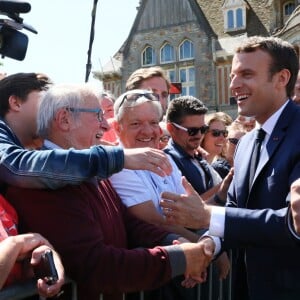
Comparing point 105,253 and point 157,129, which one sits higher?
point 157,129

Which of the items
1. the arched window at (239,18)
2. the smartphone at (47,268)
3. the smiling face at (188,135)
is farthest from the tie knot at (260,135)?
the arched window at (239,18)

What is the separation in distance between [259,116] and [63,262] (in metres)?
1.35

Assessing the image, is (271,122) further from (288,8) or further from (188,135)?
(288,8)

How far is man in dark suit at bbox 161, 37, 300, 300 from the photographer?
2.27m

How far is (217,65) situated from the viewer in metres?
26.4

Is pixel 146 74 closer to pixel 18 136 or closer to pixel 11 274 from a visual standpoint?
pixel 18 136

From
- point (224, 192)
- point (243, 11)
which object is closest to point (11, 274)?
point (224, 192)

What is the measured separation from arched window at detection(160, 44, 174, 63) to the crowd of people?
2567cm

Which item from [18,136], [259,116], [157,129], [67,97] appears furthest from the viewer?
[157,129]

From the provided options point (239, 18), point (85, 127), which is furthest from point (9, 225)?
point (239, 18)

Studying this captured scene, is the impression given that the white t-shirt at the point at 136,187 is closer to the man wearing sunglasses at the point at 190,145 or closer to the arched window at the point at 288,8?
the man wearing sunglasses at the point at 190,145

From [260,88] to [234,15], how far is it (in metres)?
26.1

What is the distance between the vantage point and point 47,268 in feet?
5.79

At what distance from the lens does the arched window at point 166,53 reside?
28.1 m
